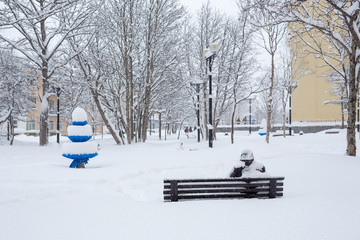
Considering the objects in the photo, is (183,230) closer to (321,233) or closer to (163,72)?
(321,233)

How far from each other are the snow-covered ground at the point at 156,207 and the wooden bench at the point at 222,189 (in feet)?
0.73

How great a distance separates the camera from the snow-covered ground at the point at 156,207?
163 inches

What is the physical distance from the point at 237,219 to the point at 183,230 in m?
1.06

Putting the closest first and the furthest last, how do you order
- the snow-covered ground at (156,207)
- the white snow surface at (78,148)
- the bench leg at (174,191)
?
the snow-covered ground at (156,207), the bench leg at (174,191), the white snow surface at (78,148)

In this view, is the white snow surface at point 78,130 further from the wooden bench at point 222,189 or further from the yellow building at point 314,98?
the yellow building at point 314,98

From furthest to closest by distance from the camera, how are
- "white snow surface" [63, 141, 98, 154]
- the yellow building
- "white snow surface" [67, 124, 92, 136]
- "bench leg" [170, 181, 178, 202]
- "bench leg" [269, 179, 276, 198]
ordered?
1. the yellow building
2. "white snow surface" [67, 124, 92, 136]
3. "white snow surface" [63, 141, 98, 154]
4. "bench leg" [269, 179, 276, 198]
5. "bench leg" [170, 181, 178, 202]

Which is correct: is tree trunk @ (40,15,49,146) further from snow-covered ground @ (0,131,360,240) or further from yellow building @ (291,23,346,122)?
yellow building @ (291,23,346,122)

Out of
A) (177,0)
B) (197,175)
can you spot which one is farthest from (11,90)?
(197,175)

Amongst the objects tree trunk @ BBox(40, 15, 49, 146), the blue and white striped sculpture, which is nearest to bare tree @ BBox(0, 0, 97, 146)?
tree trunk @ BBox(40, 15, 49, 146)

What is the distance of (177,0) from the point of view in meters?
18.6

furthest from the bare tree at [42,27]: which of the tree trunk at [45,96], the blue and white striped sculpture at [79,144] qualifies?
the blue and white striped sculpture at [79,144]

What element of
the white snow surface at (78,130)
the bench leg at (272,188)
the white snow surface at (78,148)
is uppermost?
the white snow surface at (78,130)

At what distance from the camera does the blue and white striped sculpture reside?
899 centimetres

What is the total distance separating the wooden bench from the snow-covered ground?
0.73 ft
